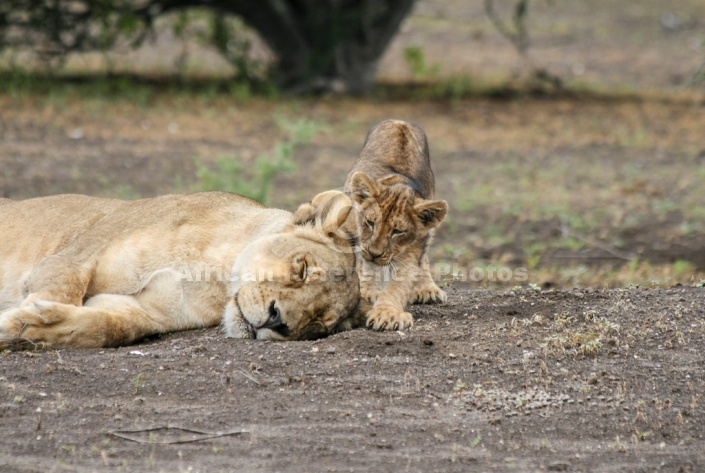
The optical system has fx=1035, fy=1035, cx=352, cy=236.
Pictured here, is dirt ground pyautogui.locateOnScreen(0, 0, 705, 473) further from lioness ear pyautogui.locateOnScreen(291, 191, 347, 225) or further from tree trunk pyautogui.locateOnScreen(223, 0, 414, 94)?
tree trunk pyautogui.locateOnScreen(223, 0, 414, 94)

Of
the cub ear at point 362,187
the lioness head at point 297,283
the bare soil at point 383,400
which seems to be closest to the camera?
the bare soil at point 383,400

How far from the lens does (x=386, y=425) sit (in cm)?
393

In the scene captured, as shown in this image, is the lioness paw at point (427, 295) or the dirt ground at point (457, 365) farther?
the lioness paw at point (427, 295)

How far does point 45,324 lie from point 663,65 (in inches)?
655

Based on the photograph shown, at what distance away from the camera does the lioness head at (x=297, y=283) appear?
14.9 feet

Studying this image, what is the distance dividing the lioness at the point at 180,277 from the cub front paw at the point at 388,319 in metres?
0.13

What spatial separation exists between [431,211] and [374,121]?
7787 millimetres

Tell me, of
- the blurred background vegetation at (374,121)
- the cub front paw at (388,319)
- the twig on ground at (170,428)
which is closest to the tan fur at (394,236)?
the cub front paw at (388,319)

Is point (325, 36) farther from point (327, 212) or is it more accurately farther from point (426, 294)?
point (327, 212)

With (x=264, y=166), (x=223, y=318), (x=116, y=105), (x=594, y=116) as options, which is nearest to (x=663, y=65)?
(x=594, y=116)

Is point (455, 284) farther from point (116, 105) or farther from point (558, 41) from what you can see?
point (558, 41)

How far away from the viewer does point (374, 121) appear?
44.6ft

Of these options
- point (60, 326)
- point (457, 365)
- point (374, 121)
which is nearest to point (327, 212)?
point (457, 365)

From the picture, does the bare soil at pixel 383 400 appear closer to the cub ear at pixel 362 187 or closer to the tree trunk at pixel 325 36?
the cub ear at pixel 362 187
